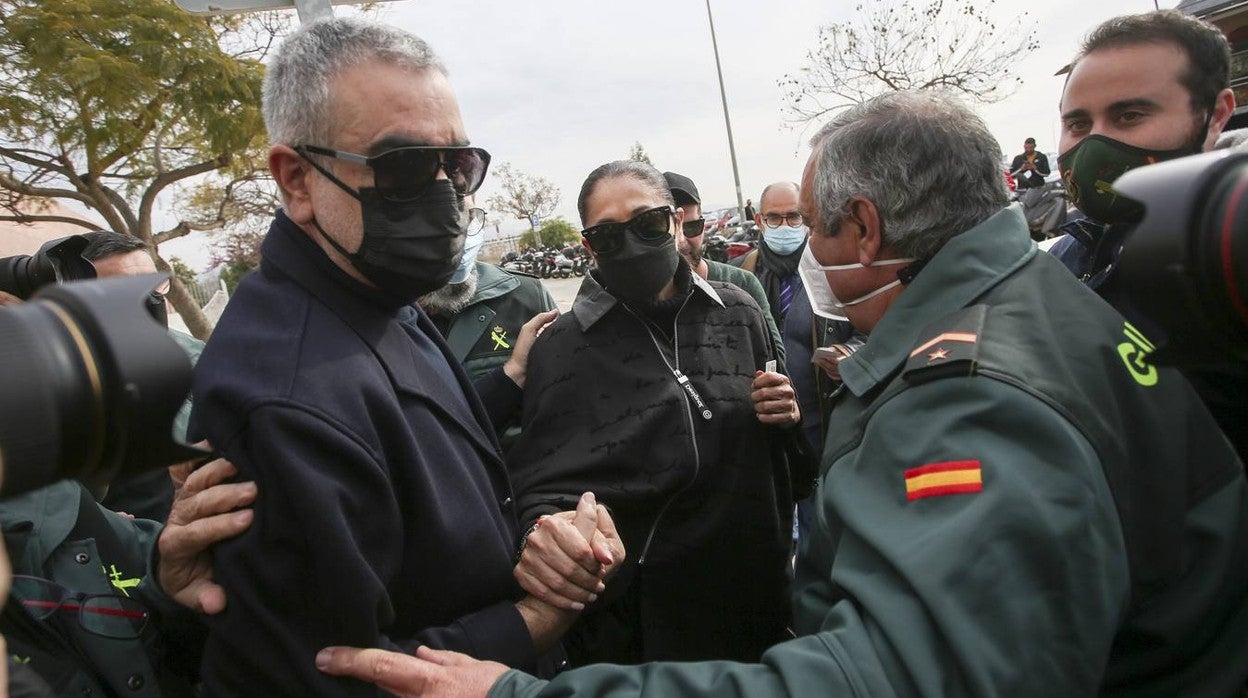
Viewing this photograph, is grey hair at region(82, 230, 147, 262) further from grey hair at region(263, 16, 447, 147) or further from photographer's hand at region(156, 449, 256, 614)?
photographer's hand at region(156, 449, 256, 614)

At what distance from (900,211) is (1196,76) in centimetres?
155

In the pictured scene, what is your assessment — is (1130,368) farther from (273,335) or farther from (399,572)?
Answer: (273,335)

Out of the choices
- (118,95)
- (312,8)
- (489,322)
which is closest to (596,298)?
(489,322)

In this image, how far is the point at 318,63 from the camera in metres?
1.39

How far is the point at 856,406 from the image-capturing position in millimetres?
1459

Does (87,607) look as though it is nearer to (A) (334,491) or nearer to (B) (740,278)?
(A) (334,491)

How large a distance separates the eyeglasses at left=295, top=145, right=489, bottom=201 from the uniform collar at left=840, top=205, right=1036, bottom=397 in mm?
943

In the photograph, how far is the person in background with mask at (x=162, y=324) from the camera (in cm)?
248

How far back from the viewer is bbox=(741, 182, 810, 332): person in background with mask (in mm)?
4410

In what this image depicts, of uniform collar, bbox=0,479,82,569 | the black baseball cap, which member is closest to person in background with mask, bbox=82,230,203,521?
uniform collar, bbox=0,479,82,569

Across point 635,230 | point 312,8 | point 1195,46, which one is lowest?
point 635,230

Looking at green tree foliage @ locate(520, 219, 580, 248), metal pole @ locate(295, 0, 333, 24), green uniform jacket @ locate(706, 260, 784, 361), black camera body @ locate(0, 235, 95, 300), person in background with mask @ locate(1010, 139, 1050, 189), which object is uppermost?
metal pole @ locate(295, 0, 333, 24)

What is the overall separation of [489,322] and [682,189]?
6.67 ft

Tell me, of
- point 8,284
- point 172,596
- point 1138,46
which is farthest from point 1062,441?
point 8,284
